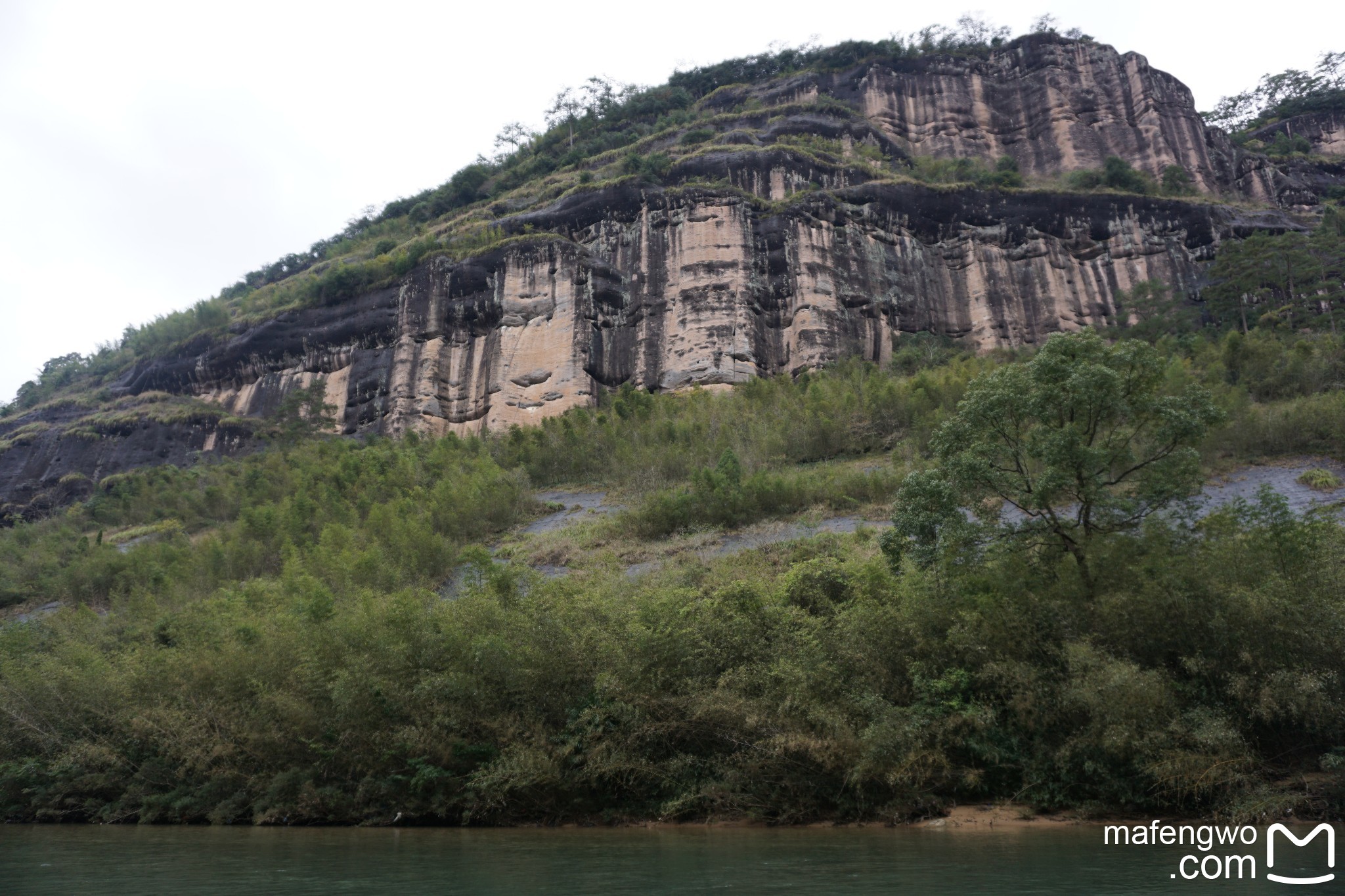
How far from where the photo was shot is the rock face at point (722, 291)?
134 ft

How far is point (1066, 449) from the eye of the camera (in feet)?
39.2

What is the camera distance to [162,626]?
18.4 metres

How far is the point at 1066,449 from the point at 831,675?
4.33 meters

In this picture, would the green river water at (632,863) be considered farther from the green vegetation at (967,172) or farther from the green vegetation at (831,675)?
the green vegetation at (967,172)

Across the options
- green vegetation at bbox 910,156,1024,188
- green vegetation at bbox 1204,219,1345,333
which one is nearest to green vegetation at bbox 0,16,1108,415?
green vegetation at bbox 910,156,1024,188

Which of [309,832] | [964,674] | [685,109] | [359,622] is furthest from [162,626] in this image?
[685,109]

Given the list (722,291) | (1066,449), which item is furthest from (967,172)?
(1066,449)

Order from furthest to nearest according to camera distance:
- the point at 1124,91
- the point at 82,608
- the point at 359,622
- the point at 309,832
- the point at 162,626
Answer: the point at 1124,91
the point at 82,608
the point at 162,626
the point at 359,622
the point at 309,832

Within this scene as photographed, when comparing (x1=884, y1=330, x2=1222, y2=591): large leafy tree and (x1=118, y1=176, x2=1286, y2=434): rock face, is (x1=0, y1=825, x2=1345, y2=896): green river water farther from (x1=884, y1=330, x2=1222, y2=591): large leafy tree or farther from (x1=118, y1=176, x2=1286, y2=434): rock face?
(x1=118, y1=176, x2=1286, y2=434): rock face

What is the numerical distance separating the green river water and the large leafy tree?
163 inches

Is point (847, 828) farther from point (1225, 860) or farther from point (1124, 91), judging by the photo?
point (1124, 91)

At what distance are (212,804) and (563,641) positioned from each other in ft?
22.1
